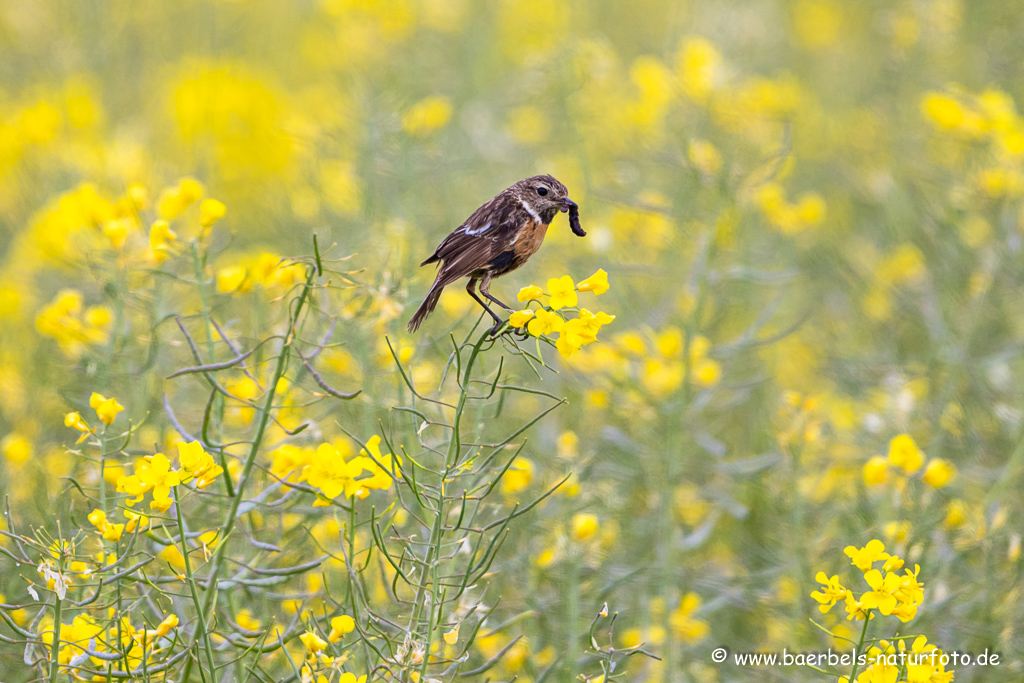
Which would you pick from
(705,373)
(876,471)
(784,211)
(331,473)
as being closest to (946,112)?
(784,211)

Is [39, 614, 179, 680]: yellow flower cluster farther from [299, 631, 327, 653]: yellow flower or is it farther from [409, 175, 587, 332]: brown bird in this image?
[409, 175, 587, 332]: brown bird

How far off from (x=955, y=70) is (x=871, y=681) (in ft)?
19.5

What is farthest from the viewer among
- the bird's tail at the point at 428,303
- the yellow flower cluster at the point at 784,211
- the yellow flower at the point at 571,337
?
the yellow flower cluster at the point at 784,211

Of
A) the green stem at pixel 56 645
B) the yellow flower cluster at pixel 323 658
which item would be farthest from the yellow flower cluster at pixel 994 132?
the green stem at pixel 56 645

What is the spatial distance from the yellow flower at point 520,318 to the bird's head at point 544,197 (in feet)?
1.24

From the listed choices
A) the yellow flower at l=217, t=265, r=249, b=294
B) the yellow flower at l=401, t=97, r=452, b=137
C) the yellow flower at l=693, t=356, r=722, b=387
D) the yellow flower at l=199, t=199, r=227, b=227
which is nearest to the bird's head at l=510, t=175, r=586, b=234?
the yellow flower at l=199, t=199, r=227, b=227

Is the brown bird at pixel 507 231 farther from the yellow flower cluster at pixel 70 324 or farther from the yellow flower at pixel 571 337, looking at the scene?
the yellow flower cluster at pixel 70 324

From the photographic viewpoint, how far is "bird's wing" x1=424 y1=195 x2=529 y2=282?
1.87 metres

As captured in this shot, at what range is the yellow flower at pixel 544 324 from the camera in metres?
1.55

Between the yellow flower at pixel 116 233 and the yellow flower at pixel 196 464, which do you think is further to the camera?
A: the yellow flower at pixel 116 233

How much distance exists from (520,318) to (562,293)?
0.31ft

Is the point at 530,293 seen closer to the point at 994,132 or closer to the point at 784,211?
the point at 784,211

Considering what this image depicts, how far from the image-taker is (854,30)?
27.8 ft

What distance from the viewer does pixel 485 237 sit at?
6.19 feet
